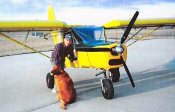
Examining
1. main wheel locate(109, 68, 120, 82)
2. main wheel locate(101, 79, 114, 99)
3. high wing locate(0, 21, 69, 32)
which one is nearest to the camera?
main wheel locate(101, 79, 114, 99)

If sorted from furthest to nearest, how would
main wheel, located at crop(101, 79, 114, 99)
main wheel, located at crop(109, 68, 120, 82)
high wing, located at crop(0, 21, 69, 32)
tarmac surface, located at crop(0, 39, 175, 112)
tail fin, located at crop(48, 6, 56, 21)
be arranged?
tail fin, located at crop(48, 6, 56, 21), main wheel, located at crop(109, 68, 120, 82), high wing, located at crop(0, 21, 69, 32), main wheel, located at crop(101, 79, 114, 99), tarmac surface, located at crop(0, 39, 175, 112)

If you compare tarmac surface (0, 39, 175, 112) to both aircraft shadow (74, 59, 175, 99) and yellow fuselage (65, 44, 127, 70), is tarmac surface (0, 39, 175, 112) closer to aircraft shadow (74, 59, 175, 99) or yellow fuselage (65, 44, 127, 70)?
aircraft shadow (74, 59, 175, 99)

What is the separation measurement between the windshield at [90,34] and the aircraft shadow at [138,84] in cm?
152

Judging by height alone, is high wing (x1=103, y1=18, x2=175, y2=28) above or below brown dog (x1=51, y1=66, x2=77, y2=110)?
above

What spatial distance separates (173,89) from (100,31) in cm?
282

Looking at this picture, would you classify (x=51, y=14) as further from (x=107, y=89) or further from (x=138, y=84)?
(x=107, y=89)

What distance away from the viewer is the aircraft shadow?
228 inches

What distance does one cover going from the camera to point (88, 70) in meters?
8.87

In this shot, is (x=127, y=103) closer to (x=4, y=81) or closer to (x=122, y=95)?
(x=122, y=95)

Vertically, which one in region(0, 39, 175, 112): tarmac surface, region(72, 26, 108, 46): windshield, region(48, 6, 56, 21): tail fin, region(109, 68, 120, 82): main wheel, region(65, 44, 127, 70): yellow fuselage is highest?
region(48, 6, 56, 21): tail fin

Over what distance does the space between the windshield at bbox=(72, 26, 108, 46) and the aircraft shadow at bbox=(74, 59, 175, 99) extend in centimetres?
152

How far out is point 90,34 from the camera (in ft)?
19.7

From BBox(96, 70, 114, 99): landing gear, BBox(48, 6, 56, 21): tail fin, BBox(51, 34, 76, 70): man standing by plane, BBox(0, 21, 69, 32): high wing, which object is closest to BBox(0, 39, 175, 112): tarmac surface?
BBox(96, 70, 114, 99): landing gear

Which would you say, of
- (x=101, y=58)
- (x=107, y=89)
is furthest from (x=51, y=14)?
(x=107, y=89)
